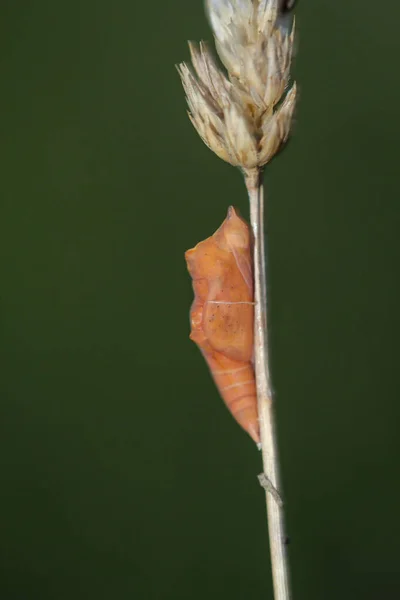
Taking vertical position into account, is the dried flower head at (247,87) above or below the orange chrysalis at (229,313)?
above

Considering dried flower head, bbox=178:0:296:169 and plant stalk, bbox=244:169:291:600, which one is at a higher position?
dried flower head, bbox=178:0:296:169

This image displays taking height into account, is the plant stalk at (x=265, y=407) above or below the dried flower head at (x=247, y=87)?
below

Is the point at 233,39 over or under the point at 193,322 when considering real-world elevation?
over

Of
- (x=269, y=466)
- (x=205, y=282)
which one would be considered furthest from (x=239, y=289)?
(x=269, y=466)

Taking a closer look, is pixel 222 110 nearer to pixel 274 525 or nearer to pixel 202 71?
pixel 202 71

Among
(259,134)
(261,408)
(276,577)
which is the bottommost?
(276,577)
